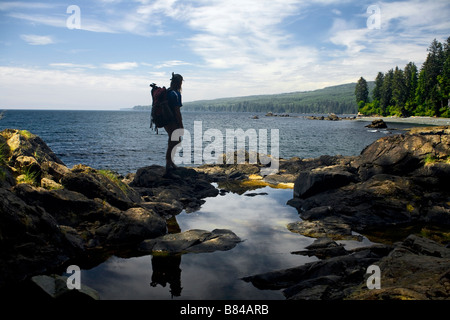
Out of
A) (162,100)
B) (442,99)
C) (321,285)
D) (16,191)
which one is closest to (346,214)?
(321,285)

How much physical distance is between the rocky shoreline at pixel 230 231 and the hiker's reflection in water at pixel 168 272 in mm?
403

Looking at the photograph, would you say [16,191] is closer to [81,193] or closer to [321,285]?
[81,193]

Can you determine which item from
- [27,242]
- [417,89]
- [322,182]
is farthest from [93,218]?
[417,89]

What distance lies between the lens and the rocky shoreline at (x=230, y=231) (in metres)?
5.07

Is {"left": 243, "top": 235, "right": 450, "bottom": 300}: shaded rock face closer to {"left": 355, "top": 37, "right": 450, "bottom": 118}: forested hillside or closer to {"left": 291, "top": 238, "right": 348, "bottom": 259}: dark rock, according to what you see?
{"left": 291, "top": 238, "right": 348, "bottom": 259}: dark rock

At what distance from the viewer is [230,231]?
7.77m

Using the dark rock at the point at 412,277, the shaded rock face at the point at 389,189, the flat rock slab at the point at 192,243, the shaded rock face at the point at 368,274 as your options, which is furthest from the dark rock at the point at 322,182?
the dark rock at the point at 412,277

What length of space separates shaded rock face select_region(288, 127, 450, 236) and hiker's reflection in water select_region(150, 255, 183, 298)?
5.07 m

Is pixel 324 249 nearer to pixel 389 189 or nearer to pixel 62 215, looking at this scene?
pixel 389 189

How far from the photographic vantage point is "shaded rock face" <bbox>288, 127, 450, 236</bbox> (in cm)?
977

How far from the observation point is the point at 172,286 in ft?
16.9

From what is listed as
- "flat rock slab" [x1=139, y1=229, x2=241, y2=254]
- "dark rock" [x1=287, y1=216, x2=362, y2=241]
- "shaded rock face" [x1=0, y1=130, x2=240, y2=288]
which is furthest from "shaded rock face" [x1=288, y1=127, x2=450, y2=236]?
"shaded rock face" [x1=0, y1=130, x2=240, y2=288]

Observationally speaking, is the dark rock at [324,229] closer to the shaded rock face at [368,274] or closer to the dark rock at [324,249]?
the dark rock at [324,249]
